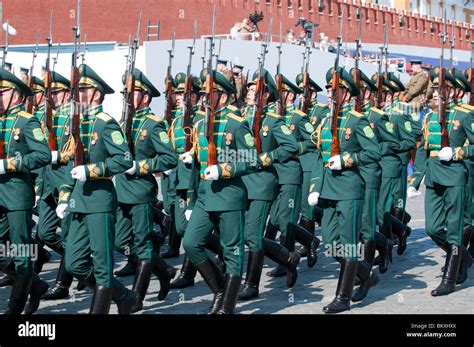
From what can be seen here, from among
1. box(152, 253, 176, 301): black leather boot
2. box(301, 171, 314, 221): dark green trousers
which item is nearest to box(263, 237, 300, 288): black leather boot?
box(152, 253, 176, 301): black leather boot

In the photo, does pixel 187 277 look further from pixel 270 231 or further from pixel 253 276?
pixel 270 231

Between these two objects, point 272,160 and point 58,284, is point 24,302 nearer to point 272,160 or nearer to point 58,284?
point 58,284

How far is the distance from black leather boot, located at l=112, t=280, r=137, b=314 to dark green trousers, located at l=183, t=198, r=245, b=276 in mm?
536

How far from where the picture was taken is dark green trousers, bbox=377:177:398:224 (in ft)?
35.9

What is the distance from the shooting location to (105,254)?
7.05 meters

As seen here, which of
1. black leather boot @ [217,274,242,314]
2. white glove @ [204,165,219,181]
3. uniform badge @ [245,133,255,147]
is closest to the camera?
white glove @ [204,165,219,181]

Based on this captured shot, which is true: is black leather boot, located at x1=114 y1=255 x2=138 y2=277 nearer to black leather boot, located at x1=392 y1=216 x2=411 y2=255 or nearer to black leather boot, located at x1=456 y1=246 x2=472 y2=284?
black leather boot, located at x1=392 y1=216 x2=411 y2=255

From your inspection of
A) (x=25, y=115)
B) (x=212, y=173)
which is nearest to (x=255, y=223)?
(x=212, y=173)

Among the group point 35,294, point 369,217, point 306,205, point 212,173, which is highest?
point 212,173

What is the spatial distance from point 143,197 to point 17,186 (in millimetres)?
1228

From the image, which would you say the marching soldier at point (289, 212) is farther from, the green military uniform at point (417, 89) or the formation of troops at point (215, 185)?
the green military uniform at point (417, 89)

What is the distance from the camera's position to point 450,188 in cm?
898

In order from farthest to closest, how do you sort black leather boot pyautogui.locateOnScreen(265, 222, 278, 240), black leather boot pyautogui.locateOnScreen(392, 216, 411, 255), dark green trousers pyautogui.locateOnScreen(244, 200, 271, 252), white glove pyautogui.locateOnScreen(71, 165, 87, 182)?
black leather boot pyautogui.locateOnScreen(392, 216, 411, 255) < black leather boot pyautogui.locateOnScreen(265, 222, 278, 240) < dark green trousers pyautogui.locateOnScreen(244, 200, 271, 252) < white glove pyautogui.locateOnScreen(71, 165, 87, 182)
